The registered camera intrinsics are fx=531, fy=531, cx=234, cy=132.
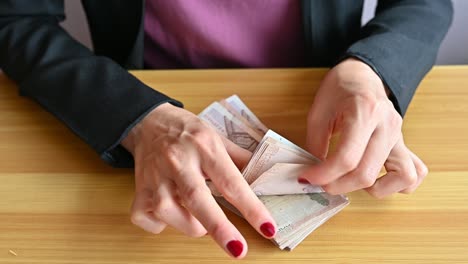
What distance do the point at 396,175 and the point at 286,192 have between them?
0.12 metres

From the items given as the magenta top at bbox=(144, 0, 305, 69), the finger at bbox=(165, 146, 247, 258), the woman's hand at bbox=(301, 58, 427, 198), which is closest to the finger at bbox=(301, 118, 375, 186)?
the woman's hand at bbox=(301, 58, 427, 198)

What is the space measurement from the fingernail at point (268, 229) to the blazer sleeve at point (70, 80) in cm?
21

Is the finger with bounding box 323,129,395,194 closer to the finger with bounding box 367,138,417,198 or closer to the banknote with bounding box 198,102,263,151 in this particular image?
the finger with bounding box 367,138,417,198

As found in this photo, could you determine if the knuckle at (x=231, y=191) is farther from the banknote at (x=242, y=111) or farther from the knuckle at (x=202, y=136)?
the banknote at (x=242, y=111)

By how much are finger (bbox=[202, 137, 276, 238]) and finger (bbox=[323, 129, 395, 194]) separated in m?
0.09

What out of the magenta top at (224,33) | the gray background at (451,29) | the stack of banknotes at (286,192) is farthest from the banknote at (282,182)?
the gray background at (451,29)

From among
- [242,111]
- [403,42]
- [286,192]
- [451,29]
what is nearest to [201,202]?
[286,192]

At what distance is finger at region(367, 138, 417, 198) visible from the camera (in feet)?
1.95

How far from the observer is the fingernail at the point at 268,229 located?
0.54m

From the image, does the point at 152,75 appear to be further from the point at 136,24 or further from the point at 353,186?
the point at 353,186

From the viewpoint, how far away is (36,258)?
581 millimetres

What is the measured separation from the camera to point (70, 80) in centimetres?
73

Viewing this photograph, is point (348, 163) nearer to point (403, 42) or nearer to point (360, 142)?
point (360, 142)

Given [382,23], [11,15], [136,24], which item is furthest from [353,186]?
[11,15]
